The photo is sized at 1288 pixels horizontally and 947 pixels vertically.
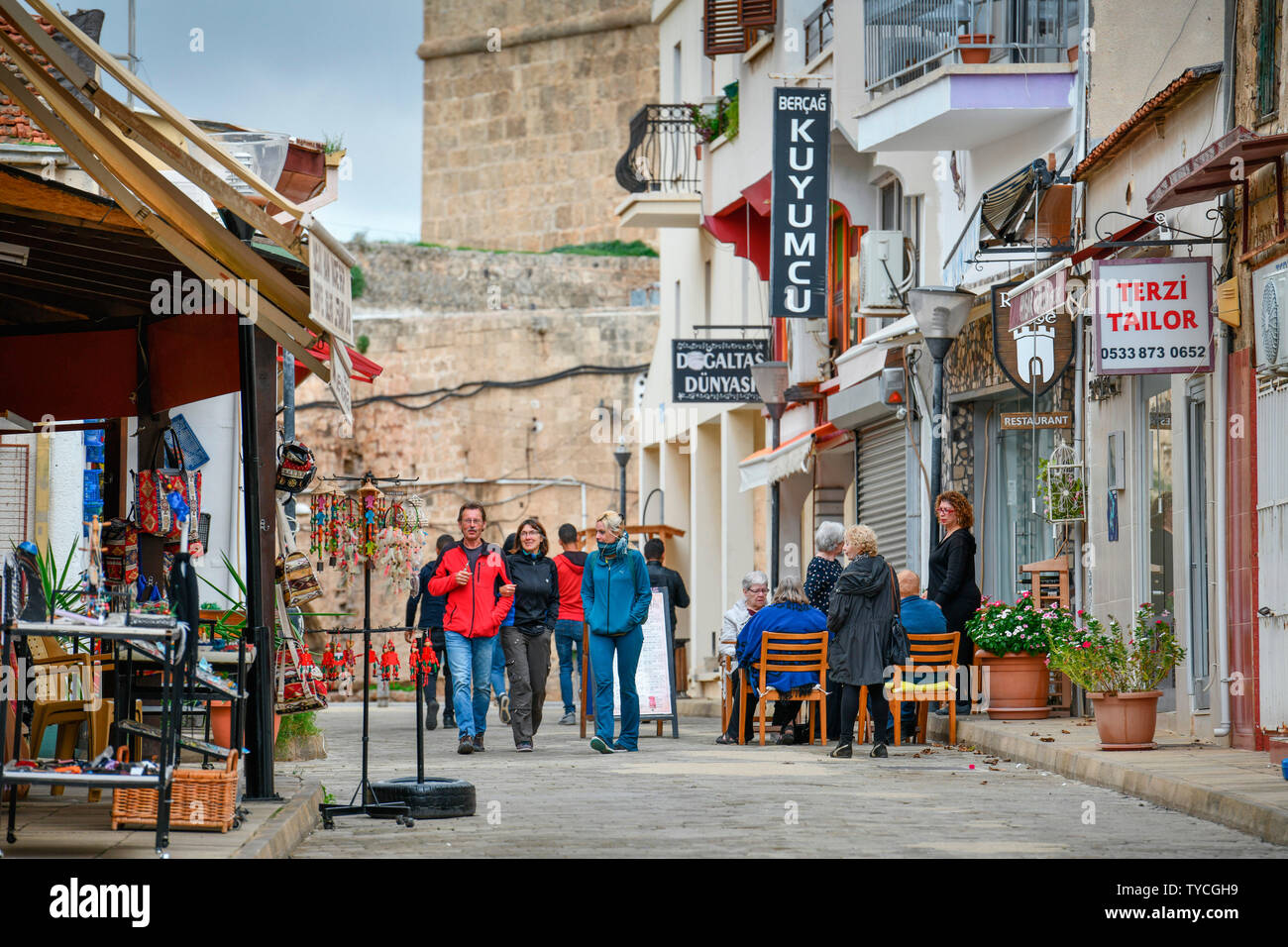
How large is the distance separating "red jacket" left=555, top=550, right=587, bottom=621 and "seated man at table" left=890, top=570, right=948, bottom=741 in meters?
3.92

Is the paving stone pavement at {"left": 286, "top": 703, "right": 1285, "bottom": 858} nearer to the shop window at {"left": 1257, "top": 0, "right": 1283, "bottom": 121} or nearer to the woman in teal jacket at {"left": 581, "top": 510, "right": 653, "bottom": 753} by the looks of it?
the woman in teal jacket at {"left": 581, "top": 510, "right": 653, "bottom": 753}

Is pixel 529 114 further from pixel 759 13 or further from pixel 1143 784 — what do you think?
pixel 1143 784

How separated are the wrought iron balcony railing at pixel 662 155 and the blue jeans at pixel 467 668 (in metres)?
14.6

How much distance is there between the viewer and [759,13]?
86.6ft

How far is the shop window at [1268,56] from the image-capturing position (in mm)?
12500

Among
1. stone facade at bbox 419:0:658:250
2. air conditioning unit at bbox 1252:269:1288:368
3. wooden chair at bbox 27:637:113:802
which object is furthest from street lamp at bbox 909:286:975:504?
stone facade at bbox 419:0:658:250

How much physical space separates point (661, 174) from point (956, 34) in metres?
10.7

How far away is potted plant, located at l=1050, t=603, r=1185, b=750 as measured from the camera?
507 inches

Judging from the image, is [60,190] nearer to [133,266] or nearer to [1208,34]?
[133,266]

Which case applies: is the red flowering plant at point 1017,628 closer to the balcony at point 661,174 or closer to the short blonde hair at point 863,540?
the short blonde hair at point 863,540

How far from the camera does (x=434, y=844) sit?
8.87 metres

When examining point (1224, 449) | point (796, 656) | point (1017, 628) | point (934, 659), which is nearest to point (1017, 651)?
point (1017, 628)
